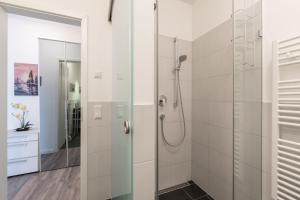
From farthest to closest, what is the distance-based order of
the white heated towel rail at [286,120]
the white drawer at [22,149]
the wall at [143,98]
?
the white drawer at [22,149], the white heated towel rail at [286,120], the wall at [143,98]

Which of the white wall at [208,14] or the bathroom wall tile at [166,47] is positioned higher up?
the white wall at [208,14]

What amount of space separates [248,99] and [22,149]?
305 cm

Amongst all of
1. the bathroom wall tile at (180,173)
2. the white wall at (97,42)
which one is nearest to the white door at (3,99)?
the white wall at (97,42)

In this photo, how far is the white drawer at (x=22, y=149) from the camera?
87.0 inches

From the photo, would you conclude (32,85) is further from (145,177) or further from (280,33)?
(280,33)

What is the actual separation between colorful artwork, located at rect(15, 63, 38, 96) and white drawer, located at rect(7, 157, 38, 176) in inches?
43.5

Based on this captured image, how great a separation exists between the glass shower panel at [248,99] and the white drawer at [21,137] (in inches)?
110

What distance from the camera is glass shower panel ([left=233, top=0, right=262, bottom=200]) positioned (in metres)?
1.17

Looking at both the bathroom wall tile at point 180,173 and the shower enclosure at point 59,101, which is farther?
the shower enclosure at point 59,101

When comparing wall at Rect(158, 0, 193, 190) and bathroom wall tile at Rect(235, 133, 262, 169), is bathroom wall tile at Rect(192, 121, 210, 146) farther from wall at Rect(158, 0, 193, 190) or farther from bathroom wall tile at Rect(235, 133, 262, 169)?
bathroom wall tile at Rect(235, 133, 262, 169)

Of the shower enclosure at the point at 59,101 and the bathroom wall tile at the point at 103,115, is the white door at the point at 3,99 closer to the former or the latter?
the bathroom wall tile at the point at 103,115

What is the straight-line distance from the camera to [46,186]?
2025 mm

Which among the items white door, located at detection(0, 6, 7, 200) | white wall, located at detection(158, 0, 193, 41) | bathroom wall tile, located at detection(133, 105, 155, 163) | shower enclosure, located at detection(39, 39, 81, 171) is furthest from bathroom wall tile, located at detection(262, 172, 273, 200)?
shower enclosure, located at detection(39, 39, 81, 171)

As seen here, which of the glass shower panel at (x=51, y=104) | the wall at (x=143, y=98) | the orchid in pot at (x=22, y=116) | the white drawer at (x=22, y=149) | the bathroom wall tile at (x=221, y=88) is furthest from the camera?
the glass shower panel at (x=51, y=104)
